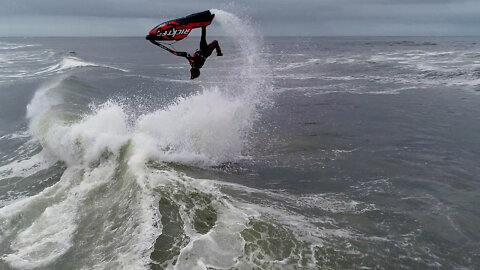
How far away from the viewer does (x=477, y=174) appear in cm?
1423

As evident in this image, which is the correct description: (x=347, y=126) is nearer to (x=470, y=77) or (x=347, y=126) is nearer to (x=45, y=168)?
(x=45, y=168)

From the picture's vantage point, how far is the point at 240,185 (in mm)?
13461

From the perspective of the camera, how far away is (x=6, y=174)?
1533 centimetres

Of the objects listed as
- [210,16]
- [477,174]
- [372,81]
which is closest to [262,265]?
[210,16]

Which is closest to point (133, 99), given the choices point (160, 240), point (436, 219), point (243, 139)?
point (243, 139)

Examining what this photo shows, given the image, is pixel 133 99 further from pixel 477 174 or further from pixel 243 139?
pixel 477 174

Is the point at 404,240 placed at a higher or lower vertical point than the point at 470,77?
lower

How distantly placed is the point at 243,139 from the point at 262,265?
1073cm

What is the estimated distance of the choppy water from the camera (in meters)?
9.37

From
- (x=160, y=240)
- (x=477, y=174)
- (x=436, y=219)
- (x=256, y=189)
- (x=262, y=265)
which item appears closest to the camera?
(x=262, y=265)

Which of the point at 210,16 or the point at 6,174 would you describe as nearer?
the point at 210,16

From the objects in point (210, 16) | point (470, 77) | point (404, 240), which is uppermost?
point (210, 16)

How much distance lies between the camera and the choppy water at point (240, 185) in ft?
30.7

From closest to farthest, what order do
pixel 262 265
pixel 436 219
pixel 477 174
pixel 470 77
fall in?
pixel 262 265 < pixel 436 219 < pixel 477 174 < pixel 470 77
